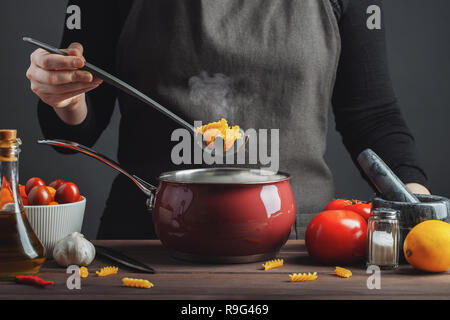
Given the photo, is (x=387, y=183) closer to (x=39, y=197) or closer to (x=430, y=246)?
(x=430, y=246)

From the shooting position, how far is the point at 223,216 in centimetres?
91

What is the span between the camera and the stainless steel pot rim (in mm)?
967

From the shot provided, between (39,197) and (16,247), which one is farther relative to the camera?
(39,197)

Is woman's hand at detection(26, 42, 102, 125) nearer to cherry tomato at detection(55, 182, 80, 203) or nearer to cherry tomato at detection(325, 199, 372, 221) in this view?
cherry tomato at detection(55, 182, 80, 203)

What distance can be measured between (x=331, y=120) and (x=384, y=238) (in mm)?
1764

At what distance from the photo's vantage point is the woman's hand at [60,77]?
3.56 feet

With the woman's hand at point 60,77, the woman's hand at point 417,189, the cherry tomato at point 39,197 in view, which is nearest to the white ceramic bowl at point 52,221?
the cherry tomato at point 39,197

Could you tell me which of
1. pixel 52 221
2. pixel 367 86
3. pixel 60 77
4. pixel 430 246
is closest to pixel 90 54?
pixel 60 77

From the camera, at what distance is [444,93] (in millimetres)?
2561

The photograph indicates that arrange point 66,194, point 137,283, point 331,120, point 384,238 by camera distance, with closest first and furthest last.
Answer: point 137,283 → point 384,238 → point 66,194 → point 331,120

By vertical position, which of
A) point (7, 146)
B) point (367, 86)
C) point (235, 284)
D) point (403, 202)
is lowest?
point (235, 284)

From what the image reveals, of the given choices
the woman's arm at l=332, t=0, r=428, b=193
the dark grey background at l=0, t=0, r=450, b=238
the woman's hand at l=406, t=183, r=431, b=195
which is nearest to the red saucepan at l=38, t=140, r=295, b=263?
the woman's hand at l=406, t=183, r=431, b=195

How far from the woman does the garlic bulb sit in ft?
1.65

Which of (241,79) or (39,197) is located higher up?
(241,79)
